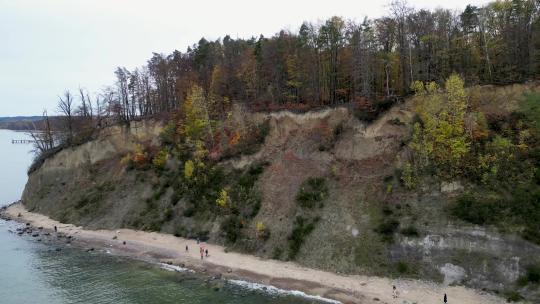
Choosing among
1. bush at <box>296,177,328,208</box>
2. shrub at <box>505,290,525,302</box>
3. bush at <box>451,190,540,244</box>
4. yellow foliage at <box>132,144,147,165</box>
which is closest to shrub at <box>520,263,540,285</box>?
shrub at <box>505,290,525,302</box>

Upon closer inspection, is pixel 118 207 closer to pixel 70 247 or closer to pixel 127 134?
pixel 70 247

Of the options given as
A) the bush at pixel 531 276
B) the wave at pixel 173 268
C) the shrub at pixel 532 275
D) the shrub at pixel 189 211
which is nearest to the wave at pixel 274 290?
the wave at pixel 173 268

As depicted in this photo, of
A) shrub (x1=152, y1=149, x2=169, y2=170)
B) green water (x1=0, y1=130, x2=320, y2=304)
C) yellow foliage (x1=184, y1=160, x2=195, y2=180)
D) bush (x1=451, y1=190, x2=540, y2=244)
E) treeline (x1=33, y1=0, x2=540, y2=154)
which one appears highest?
treeline (x1=33, y1=0, x2=540, y2=154)

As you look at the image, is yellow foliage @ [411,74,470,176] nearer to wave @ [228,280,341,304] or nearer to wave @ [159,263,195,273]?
wave @ [228,280,341,304]

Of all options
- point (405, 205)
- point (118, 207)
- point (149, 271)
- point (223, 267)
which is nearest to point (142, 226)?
point (118, 207)

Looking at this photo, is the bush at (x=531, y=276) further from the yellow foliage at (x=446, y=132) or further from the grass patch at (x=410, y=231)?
the yellow foliage at (x=446, y=132)

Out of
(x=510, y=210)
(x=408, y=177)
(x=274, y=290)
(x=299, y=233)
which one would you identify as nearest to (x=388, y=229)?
(x=408, y=177)
